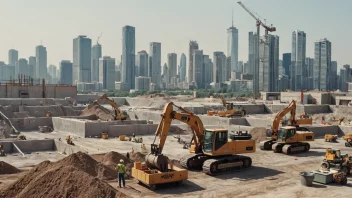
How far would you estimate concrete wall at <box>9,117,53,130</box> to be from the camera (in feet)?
131

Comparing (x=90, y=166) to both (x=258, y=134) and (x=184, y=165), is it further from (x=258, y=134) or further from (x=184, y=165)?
(x=258, y=134)

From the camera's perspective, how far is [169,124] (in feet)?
56.3

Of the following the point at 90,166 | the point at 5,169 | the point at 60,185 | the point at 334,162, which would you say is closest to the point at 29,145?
the point at 5,169

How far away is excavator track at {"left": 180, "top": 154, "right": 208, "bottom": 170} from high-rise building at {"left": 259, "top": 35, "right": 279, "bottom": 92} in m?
126

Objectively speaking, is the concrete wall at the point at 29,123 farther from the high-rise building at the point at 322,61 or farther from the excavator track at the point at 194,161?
the high-rise building at the point at 322,61

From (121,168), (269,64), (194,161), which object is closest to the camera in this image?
(121,168)

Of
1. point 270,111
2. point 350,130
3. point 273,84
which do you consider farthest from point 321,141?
point 273,84

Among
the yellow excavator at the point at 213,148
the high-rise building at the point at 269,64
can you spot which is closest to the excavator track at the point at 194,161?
the yellow excavator at the point at 213,148

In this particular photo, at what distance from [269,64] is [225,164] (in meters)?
131

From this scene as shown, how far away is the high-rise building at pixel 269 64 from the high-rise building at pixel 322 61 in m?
27.2

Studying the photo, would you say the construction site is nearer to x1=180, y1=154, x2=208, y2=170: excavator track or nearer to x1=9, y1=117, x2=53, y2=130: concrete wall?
x1=180, y1=154, x2=208, y2=170: excavator track

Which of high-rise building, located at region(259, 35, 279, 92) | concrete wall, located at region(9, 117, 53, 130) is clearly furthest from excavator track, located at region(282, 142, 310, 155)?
high-rise building, located at region(259, 35, 279, 92)

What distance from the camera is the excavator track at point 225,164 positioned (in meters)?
18.1

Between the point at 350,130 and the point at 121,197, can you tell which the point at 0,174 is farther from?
the point at 350,130
